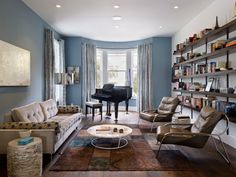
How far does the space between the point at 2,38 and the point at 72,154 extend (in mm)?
2456

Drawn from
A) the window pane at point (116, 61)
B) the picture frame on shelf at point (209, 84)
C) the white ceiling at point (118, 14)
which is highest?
the white ceiling at point (118, 14)

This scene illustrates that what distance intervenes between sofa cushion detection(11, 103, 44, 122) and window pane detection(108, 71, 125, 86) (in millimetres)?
4988

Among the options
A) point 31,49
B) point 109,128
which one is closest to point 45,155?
point 109,128

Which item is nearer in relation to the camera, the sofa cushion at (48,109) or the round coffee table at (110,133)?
the round coffee table at (110,133)

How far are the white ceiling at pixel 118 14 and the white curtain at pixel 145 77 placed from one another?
81 centimetres

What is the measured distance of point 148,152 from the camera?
3.68 m

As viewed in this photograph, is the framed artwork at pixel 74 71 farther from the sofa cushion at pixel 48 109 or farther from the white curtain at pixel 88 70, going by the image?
the sofa cushion at pixel 48 109

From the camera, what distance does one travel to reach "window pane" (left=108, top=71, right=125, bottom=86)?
9.08 metres

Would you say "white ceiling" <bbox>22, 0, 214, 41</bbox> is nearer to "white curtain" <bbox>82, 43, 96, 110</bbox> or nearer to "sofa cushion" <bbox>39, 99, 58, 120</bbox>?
"white curtain" <bbox>82, 43, 96, 110</bbox>

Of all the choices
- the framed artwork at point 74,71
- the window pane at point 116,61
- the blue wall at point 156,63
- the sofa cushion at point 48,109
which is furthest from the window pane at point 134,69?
the sofa cushion at point 48,109

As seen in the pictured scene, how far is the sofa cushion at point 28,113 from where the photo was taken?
3.44m

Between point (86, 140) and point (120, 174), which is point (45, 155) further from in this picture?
point (120, 174)

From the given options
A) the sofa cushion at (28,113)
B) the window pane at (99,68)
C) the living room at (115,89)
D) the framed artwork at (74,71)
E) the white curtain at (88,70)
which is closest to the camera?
the living room at (115,89)

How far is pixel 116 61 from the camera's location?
9.07 meters
